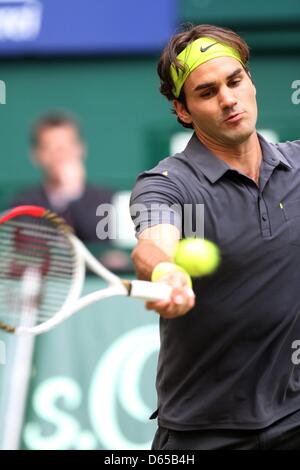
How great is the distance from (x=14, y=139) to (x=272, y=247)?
173 inches

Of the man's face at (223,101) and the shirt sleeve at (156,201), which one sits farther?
the man's face at (223,101)

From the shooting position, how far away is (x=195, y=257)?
3299 mm

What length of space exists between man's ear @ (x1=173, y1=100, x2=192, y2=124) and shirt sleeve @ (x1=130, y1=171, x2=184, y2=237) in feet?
1.44

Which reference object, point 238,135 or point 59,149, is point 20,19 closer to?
point 59,149

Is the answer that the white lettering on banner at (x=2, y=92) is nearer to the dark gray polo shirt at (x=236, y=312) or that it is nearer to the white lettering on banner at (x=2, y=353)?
the white lettering on banner at (x=2, y=353)

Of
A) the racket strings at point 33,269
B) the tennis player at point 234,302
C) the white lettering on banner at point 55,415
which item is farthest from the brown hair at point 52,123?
the tennis player at point 234,302

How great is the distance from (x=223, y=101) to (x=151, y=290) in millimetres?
1004

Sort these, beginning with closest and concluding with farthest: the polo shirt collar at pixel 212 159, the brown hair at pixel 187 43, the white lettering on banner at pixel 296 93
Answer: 1. the polo shirt collar at pixel 212 159
2. the brown hair at pixel 187 43
3. the white lettering on banner at pixel 296 93

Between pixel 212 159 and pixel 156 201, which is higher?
pixel 212 159

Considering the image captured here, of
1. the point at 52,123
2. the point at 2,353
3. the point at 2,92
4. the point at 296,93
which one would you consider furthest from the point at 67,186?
the point at 296,93

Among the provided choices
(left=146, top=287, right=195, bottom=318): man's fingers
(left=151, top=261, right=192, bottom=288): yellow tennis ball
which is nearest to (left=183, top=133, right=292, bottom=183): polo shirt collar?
(left=151, top=261, right=192, bottom=288): yellow tennis ball

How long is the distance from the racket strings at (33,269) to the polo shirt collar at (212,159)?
0.59m

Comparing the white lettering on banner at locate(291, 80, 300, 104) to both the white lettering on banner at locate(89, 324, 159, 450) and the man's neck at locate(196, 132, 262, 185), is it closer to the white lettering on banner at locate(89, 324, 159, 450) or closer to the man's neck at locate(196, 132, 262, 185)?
the white lettering on banner at locate(89, 324, 159, 450)

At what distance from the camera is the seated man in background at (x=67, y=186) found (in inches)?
266
